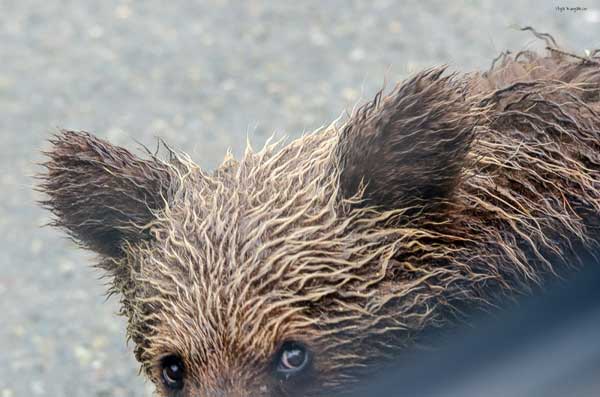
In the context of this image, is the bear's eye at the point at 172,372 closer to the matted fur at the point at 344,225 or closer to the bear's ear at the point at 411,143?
the matted fur at the point at 344,225

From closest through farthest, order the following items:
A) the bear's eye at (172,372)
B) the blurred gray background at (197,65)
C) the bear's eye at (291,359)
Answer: the bear's eye at (291,359) → the bear's eye at (172,372) → the blurred gray background at (197,65)

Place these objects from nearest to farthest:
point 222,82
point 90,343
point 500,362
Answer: point 500,362, point 90,343, point 222,82

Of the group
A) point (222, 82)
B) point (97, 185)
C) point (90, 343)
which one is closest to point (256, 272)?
point (97, 185)

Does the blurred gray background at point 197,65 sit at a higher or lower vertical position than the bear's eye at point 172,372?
higher

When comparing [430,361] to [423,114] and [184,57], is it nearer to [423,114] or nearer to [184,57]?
[423,114]

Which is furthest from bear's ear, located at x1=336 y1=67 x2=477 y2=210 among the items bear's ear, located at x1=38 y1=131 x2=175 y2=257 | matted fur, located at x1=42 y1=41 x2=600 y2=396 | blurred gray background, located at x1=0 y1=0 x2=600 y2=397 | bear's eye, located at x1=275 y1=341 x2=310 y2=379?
blurred gray background, located at x1=0 y1=0 x2=600 y2=397

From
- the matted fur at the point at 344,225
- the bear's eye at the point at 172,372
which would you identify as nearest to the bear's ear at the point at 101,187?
the matted fur at the point at 344,225
